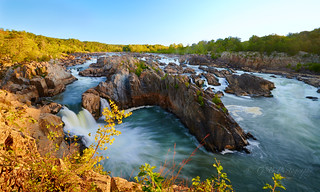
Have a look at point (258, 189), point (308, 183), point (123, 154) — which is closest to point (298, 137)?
point (308, 183)

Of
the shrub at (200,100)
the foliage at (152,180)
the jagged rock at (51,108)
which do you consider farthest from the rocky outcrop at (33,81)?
the foliage at (152,180)

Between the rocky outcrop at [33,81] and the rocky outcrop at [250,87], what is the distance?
2545cm

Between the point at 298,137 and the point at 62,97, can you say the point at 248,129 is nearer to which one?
the point at 298,137

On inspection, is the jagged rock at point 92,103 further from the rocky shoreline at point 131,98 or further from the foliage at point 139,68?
the foliage at point 139,68

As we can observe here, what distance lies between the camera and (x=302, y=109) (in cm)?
1841

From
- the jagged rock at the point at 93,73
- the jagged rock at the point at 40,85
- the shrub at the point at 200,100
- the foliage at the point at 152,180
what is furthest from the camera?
the jagged rock at the point at 93,73

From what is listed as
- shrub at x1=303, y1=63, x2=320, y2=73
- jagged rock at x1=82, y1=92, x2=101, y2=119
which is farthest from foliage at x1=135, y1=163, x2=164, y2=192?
shrub at x1=303, y1=63, x2=320, y2=73

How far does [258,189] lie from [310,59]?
56.9 metres

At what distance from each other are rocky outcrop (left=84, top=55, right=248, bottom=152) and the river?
850 mm

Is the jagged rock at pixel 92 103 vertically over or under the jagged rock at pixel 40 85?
under

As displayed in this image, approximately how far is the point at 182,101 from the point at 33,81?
15665mm

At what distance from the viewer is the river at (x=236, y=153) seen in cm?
859

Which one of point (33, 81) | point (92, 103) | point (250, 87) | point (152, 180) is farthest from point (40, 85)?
point (250, 87)

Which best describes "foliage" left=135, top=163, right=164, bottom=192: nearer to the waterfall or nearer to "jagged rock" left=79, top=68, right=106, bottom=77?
the waterfall
